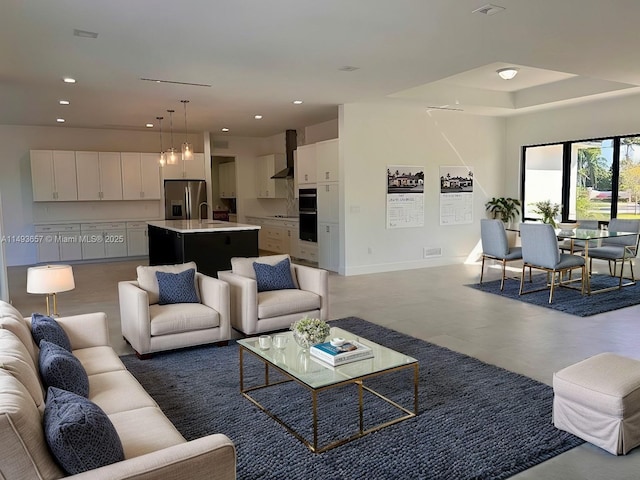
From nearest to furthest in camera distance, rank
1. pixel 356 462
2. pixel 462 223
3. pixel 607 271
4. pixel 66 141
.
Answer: pixel 356 462 → pixel 607 271 → pixel 462 223 → pixel 66 141

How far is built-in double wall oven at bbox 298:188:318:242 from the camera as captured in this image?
29.0 feet

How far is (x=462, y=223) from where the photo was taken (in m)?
9.03

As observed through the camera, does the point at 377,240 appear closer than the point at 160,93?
No

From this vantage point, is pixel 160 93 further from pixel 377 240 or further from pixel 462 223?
pixel 462 223

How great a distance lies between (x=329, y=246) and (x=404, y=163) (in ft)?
6.41

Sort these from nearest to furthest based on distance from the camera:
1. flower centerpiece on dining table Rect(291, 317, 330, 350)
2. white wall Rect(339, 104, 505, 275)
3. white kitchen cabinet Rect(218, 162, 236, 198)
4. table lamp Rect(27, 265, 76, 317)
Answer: flower centerpiece on dining table Rect(291, 317, 330, 350) < table lamp Rect(27, 265, 76, 317) < white wall Rect(339, 104, 505, 275) < white kitchen cabinet Rect(218, 162, 236, 198)

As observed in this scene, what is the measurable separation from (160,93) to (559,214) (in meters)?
6.97

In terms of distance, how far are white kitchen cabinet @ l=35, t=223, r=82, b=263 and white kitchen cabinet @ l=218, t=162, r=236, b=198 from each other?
369 cm

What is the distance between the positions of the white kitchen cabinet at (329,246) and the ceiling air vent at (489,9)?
4.70 meters

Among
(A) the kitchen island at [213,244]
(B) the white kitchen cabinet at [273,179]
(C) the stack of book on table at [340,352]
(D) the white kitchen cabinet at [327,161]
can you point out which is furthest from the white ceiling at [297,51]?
(B) the white kitchen cabinet at [273,179]

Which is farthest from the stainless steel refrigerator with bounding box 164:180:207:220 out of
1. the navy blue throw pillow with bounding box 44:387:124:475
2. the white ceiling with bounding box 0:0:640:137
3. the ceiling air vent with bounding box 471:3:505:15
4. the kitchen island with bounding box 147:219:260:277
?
the navy blue throw pillow with bounding box 44:387:124:475

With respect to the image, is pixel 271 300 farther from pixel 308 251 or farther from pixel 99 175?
pixel 99 175

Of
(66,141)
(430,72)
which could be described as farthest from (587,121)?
(66,141)

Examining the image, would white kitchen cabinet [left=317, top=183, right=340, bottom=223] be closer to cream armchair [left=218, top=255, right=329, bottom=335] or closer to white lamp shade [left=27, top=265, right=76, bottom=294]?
cream armchair [left=218, top=255, right=329, bottom=335]
